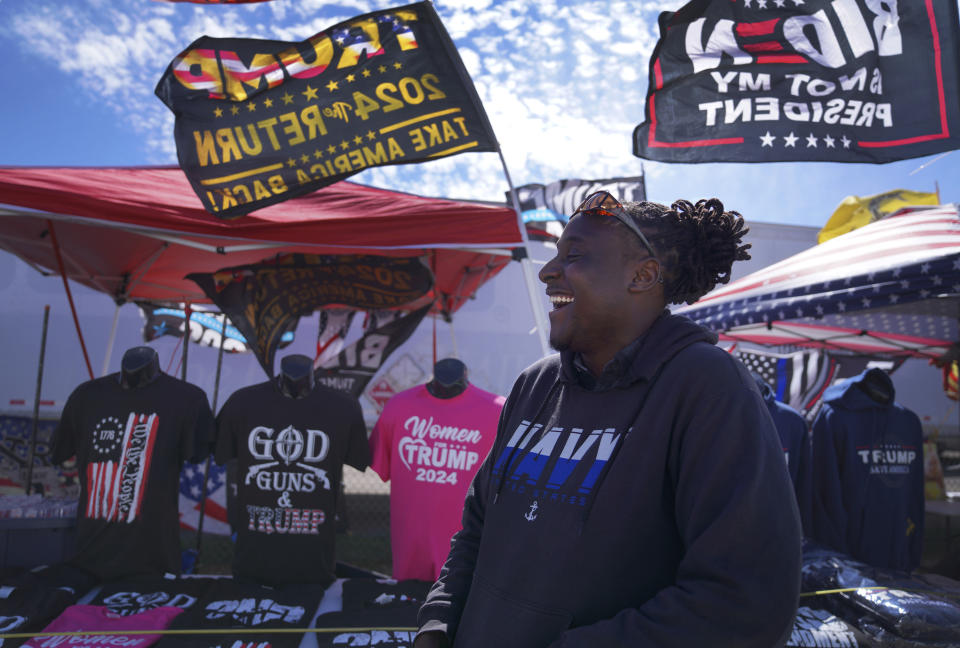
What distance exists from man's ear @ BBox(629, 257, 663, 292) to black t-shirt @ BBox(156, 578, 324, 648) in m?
2.36

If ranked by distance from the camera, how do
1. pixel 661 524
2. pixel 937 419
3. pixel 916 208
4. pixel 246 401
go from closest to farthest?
pixel 661 524 < pixel 246 401 < pixel 916 208 < pixel 937 419

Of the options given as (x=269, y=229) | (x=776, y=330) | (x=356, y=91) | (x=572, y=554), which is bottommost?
(x=572, y=554)

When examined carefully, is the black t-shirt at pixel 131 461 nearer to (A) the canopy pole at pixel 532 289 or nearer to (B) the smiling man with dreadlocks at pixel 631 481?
(A) the canopy pole at pixel 532 289

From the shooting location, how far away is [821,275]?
3807 mm

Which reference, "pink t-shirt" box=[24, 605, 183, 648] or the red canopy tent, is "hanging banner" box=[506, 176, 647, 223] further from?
"pink t-shirt" box=[24, 605, 183, 648]

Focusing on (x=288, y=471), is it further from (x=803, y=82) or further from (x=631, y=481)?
(x=803, y=82)

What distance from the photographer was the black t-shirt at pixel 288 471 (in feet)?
11.2

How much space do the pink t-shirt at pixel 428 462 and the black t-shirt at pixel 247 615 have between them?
0.56 m

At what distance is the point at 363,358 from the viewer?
228 inches

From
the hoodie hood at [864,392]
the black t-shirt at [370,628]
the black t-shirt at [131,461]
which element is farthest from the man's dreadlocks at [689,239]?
the hoodie hood at [864,392]

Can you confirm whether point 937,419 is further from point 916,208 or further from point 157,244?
point 157,244

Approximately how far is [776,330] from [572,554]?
669cm

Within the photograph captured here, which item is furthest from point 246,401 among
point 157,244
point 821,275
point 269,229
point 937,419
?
point 937,419

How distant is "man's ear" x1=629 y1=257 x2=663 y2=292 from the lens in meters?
1.22
